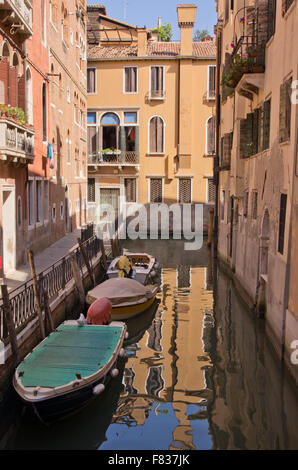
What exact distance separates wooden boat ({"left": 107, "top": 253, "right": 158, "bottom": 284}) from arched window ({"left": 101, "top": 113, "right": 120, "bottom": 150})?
49.9ft

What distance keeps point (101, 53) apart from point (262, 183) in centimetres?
2270

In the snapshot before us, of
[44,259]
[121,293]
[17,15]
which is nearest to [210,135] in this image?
[44,259]

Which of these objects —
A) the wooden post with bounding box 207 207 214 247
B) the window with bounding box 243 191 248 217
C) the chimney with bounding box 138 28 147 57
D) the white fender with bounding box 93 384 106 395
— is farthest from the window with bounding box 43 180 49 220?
the chimney with bounding box 138 28 147 57

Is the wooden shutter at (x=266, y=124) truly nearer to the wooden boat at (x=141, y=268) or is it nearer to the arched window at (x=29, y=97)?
the wooden boat at (x=141, y=268)

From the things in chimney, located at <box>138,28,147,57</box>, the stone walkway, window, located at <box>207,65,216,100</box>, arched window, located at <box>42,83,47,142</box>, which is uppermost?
chimney, located at <box>138,28,147,57</box>

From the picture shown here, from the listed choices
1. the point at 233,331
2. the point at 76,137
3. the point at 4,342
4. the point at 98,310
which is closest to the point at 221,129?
the point at 76,137

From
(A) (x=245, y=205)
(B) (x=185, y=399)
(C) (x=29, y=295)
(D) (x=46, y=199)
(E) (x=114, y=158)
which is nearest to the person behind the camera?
(B) (x=185, y=399)

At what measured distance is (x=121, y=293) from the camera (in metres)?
12.4

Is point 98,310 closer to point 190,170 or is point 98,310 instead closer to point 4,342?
point 4,342

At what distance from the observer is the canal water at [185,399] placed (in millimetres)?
6684

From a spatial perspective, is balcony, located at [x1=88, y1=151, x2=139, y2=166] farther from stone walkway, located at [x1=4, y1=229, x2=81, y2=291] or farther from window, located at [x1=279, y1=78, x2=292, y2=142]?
window, located at [x1=279, y1=78, x2=292, y2=142]

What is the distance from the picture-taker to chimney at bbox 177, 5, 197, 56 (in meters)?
29.6

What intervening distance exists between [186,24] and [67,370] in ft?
88.9

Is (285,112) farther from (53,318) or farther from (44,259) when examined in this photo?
(44,259)
